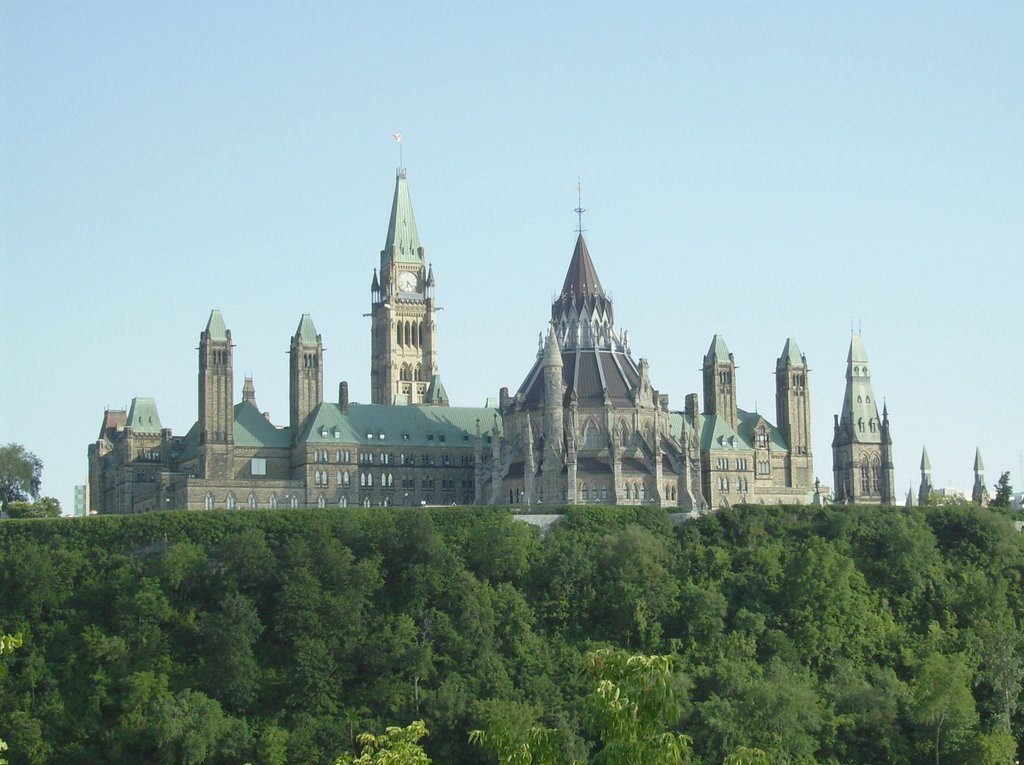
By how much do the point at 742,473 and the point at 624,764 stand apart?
3757 inches

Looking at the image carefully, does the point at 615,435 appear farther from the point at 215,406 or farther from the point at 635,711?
the point at 635,711

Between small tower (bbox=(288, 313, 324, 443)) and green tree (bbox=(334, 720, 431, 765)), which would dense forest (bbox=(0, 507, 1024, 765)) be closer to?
small tower (bbox=(288, 313, 324, 443))

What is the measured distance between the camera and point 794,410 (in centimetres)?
14238

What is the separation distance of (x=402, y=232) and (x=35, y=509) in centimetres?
5543

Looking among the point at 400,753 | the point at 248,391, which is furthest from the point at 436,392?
the point at 400,753

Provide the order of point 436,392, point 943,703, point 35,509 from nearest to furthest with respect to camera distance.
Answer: point 943,703
point 35,509
point 436,392

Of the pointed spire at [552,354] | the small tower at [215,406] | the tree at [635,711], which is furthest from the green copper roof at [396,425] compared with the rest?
the tree at [635,711]

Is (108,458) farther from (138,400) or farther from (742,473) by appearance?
(742,473)

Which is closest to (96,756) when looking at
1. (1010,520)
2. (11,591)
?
(11,591)

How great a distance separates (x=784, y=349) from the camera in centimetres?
14525

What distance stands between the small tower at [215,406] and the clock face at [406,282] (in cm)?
3957

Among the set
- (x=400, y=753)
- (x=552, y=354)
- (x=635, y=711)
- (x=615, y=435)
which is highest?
(x=552, y=354)

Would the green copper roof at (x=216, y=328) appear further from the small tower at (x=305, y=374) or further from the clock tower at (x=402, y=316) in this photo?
the clock tower at (x=402, y=316)

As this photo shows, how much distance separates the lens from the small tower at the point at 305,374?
133 metres
